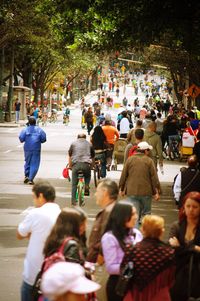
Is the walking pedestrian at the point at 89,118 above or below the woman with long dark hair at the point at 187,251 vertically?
below

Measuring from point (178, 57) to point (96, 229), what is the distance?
51.3m

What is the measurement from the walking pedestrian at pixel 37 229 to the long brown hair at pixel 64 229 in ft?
3.23

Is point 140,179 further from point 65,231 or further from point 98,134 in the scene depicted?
point 98,134

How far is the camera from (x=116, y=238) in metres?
8.06

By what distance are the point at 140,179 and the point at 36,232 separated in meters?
5.39

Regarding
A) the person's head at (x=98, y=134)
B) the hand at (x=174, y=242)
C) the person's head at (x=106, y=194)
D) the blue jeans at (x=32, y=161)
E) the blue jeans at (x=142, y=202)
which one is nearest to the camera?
the hand at (x=174, y=242)

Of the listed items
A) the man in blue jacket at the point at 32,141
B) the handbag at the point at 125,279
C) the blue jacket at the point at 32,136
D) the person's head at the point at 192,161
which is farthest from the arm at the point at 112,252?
the blue jacket at the point at 32,136

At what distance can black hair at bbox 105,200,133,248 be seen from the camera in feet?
26.2

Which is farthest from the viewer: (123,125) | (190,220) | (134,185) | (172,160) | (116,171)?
(172,160)

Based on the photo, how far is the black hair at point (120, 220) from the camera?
8.00 m

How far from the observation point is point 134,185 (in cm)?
1401

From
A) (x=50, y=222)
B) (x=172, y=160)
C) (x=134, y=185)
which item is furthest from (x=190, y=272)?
(x=172, y=160)

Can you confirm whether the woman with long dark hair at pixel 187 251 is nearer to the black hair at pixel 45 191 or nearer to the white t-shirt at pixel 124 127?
the black hair at pixel 45 191

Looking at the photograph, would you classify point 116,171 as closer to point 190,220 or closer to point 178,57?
point 190,220
